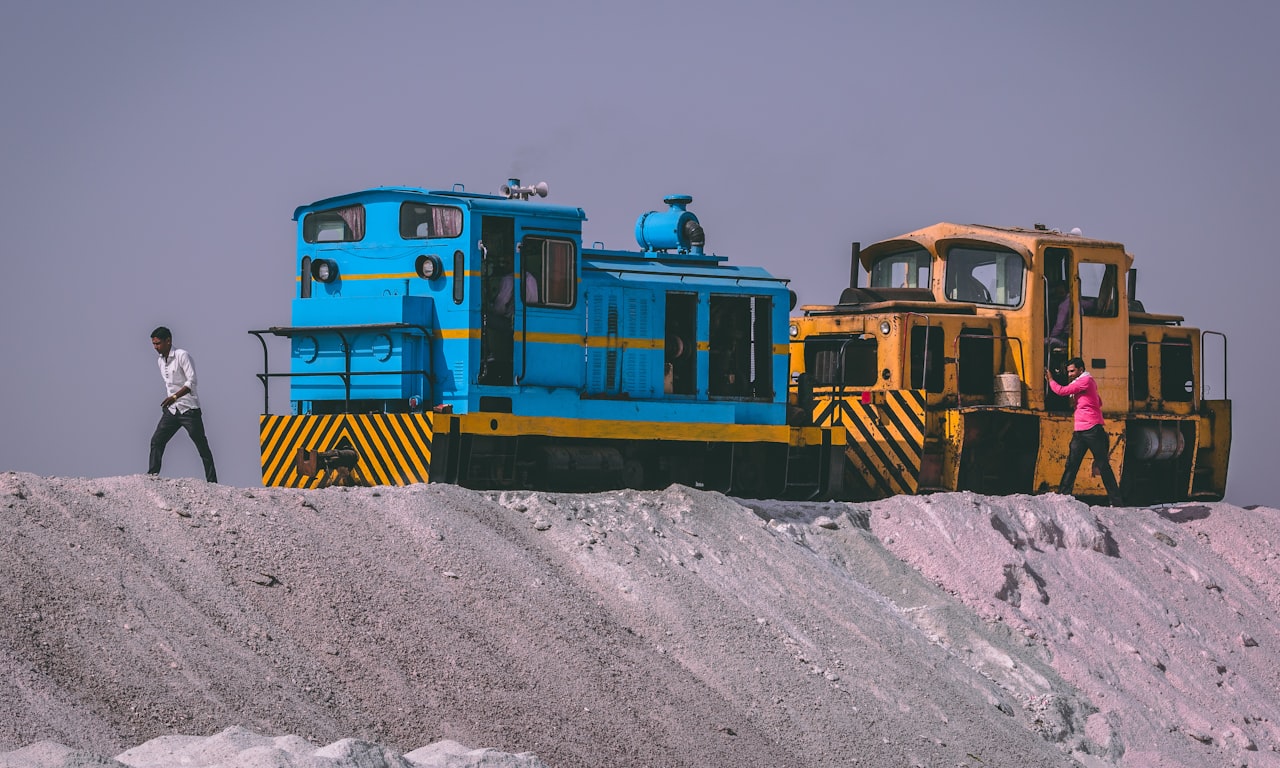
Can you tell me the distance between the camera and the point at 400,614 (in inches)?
376

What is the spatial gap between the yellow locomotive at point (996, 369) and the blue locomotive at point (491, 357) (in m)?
2.04

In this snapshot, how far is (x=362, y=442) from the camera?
14.0 metres

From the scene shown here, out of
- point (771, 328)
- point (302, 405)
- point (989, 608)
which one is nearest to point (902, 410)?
point (771, 328)

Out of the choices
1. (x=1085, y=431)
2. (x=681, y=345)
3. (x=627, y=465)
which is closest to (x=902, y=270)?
(x=1085, y=431)

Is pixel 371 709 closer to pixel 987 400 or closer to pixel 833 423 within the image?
pixel 833 423

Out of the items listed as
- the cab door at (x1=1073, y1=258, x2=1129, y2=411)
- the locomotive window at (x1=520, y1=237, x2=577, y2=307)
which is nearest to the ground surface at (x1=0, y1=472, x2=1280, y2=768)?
the locomotive window at (x1=520, y1=237, x2=577, y2=307)

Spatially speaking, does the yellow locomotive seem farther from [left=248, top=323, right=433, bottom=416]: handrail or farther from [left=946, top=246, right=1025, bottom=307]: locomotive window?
[left=248, top=323, right=433, bottom=416]: handrail

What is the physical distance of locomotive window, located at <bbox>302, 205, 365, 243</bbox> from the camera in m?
15.0

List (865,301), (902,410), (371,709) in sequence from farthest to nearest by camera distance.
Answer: (865,301) → (902,410) → (371,709)

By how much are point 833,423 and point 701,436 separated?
3.06 meters

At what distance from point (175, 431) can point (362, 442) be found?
163 cm

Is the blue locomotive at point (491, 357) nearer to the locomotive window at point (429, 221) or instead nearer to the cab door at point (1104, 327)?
the locomotive window at point (429, 221)

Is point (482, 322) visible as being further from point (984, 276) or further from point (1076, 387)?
point (984, 276)

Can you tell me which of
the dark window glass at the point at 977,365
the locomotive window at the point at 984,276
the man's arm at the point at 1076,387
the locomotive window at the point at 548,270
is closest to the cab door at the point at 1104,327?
the locomotive window at the point at 984,276
